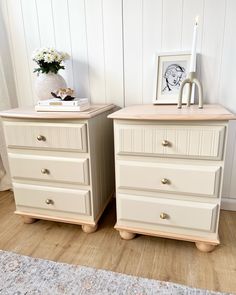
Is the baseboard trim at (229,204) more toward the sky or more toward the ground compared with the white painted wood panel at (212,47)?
more toward the ground

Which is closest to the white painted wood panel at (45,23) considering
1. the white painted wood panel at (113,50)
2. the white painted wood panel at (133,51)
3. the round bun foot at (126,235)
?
the white painted wood panel at (113,50)

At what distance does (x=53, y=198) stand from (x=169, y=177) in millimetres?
717

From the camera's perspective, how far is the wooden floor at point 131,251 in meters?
1.15

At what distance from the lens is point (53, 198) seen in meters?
1.45

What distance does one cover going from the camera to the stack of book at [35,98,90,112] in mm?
1316

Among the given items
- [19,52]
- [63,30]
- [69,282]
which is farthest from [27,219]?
[63,30]

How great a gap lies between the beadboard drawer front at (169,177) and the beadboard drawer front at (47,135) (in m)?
0.26

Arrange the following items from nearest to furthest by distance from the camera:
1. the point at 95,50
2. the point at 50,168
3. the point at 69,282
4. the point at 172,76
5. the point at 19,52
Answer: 1. the point at 69,282
2. the point at 50,168
3. the point at 172,76
4. the point at 95,50
5. the point at 19,52

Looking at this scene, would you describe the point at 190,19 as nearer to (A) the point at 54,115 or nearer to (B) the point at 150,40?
(B) the point at 150,40

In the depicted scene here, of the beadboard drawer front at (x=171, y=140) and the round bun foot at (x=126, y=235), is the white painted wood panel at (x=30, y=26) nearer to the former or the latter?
the beadboard drawer front at (x=171, y=140)

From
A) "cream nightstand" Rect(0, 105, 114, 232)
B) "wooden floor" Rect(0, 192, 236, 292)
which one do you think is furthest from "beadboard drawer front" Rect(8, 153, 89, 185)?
"wooden floor" Rect(0, 192, 236, 292)

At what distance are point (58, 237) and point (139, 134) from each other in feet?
2.69

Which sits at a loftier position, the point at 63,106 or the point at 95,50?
the point at 95,50

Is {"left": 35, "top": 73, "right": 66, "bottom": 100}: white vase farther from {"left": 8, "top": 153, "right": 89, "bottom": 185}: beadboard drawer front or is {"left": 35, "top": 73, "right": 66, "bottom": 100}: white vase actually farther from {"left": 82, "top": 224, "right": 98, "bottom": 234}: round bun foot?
{"left": 82, "top": 224, "right": 98, "bottom": 234}: round bun foot
